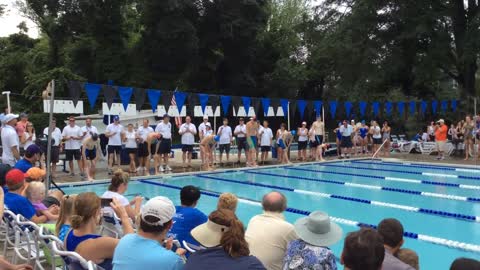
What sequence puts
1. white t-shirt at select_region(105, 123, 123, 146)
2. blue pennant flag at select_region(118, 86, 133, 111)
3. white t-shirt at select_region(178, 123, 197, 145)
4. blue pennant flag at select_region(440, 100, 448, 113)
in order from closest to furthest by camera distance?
white t-shirt at select_region(105, 123, 123, 146) < blue pennant flag at select_region(118, 86, 133, 111) < white t-shirt at select_region(178, 123, 197, 145) < blue pennant flag at select_region(440, 100, 448, 113)

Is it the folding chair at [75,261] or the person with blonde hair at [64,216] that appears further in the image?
the person with blonde hair at [64,216]

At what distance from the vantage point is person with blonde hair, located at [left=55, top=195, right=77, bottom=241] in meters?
3.61

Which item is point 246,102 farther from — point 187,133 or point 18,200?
point 18,200

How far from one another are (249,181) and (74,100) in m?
5.04

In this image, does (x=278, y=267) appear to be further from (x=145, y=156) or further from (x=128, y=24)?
(x=128, y=24)

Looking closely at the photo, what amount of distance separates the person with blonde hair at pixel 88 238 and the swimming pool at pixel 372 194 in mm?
3835

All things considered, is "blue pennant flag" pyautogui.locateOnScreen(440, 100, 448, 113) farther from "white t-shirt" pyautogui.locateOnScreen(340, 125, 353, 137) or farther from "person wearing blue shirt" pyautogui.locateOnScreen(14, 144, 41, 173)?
"person wearing blue shirt" pyautogui.locateOnScreen(14, 144, 41, 173)

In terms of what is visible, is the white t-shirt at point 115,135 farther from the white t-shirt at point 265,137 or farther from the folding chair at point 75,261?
the folding chair at point 75,261

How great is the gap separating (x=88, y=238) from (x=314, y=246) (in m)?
1.57

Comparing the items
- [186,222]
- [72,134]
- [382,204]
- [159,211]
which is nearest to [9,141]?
[72,134]

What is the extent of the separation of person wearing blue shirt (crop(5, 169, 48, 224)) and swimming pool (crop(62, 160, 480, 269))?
3794 mm

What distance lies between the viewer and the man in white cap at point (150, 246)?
248 cm

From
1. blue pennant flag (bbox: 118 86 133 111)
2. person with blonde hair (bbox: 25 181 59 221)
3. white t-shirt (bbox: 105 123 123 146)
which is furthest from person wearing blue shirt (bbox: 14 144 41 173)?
blue pennant flag (bbox: 118 86 133 111)

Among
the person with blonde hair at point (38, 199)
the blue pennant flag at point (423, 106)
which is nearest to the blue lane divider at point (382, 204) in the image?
the person with blonde hair at point (38, 199)
